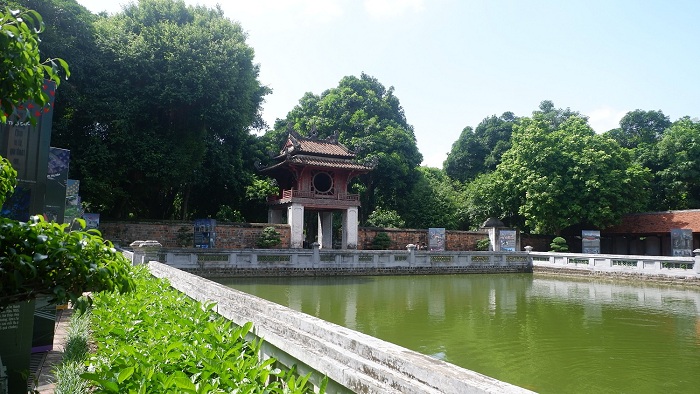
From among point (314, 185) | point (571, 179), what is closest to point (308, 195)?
point (314, 185)

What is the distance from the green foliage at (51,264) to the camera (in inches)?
83.2

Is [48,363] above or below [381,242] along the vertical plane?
below

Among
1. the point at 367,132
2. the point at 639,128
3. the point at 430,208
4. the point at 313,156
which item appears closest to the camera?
the point at 313,156

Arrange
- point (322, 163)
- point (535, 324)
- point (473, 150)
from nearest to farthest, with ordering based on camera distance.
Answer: point (535, 324) < point (322, 163) < point (473, 150)

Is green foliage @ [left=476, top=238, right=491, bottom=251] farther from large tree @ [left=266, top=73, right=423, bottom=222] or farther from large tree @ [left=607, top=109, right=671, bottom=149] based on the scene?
large tree @ [left=607, top=109, right=671, bottom=149]

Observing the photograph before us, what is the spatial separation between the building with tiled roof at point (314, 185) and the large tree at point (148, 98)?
3247mm

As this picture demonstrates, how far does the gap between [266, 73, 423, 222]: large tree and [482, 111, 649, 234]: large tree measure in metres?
6.87

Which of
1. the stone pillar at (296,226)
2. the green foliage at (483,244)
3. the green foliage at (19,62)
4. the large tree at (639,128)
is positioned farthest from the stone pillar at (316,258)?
the large tree at (639,128)

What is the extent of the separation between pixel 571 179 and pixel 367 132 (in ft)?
43.1

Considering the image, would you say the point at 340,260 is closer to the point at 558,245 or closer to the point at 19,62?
the point at 558,245

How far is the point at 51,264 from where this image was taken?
2221 millimetres

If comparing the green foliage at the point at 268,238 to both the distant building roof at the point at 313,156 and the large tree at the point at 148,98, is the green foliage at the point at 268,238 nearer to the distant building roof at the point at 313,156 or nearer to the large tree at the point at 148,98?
the distant building roof at the point at 313,156

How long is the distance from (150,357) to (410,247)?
18.5 meters

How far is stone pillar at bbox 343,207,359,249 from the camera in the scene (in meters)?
24.6
